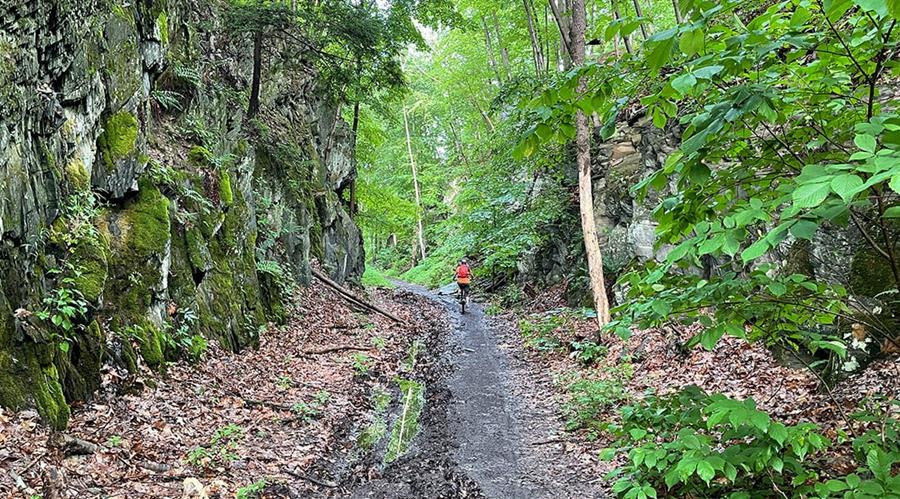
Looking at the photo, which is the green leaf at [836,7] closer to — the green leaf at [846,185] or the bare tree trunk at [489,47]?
the green leaf at [846,185]

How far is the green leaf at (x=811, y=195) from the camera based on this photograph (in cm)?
143

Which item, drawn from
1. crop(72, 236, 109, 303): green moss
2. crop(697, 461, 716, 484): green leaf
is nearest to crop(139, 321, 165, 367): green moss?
crop(72, 236, 109, 303): green moss

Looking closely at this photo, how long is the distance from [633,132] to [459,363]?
27.7 ft

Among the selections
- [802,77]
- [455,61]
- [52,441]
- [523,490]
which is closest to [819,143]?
[802,77]

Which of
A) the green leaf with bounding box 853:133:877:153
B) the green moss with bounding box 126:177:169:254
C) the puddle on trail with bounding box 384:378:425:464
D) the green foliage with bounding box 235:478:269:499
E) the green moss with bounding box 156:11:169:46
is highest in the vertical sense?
the green moss with bounding box 156:11:169:46

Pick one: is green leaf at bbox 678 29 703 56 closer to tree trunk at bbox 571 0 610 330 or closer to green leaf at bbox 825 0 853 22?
green leaf at bbox 825 0 853 22

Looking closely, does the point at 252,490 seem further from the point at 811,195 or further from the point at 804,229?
the point at 811,195

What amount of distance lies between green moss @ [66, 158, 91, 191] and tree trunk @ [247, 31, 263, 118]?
6.22 m

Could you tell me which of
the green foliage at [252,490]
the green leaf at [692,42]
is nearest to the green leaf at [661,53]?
the green leaf at [692,42]

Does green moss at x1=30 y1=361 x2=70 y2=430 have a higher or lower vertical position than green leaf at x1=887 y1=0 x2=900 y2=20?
lower

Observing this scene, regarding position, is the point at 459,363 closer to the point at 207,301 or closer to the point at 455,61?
the point at 207,301

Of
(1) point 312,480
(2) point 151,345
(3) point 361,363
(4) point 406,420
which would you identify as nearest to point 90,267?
(2) point 151,345

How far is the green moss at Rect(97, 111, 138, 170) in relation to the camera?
25.6ft

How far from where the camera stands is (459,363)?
11.3 metres
